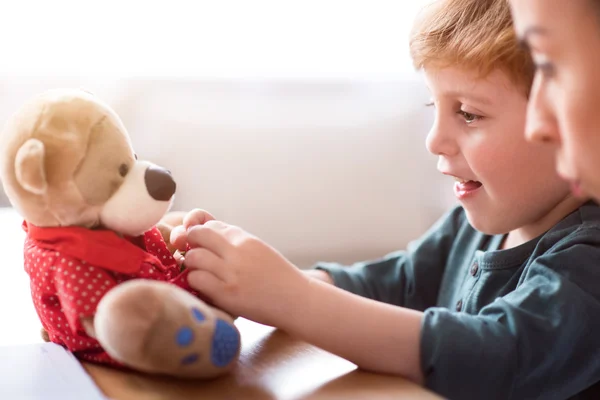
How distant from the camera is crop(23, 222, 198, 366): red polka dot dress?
0.53m

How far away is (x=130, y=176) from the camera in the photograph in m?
0.56

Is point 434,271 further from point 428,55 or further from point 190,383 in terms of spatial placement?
point 190,383

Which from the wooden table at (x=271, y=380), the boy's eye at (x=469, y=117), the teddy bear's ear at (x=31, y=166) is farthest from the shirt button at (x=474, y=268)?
the teddy bear's ear at (x=31, y=166)

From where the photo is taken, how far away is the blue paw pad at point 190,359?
0.50 m

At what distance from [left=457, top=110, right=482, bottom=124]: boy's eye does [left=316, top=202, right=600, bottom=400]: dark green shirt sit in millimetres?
151

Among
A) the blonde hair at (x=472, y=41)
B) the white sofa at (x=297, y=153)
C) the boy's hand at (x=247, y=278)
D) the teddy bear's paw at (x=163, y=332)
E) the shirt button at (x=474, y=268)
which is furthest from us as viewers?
the white sofa at (x=297, y=153)

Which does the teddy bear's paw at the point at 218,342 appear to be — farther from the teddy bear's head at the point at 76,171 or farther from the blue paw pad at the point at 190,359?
the teddy bear's head at the point at 76,171

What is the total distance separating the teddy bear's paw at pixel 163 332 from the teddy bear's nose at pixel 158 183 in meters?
0.08

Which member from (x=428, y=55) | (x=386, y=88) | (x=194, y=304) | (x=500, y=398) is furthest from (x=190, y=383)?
(x=386, y=88)

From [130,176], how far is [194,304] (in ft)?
0.40

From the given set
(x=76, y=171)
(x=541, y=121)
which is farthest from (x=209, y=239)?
(x=541, y=121)

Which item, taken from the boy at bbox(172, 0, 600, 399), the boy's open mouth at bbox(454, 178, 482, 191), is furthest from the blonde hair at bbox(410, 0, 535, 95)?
the boy's open mouth at bbox(454, 178, 482, 191)

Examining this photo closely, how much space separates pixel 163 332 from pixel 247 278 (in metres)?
0.11

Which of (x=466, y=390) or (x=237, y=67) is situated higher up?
(x=237, y=67)
